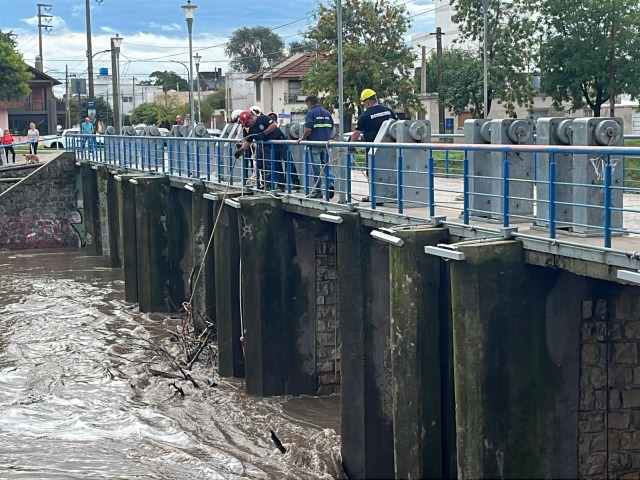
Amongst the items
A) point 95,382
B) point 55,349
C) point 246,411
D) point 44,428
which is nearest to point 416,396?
point 246,411

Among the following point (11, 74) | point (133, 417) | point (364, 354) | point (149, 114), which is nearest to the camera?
point (364, 354)

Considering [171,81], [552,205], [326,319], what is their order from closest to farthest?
[552,205], [326,319], [171,81]

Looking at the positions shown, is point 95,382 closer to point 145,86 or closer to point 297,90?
point 297,90

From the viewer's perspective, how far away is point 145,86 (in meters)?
118

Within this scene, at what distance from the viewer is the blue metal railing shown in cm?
890

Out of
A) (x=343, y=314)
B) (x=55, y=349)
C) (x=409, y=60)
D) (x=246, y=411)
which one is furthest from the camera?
(x=409, y=60)

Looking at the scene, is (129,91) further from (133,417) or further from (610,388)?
(610,388)

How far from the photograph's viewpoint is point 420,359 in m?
9.80

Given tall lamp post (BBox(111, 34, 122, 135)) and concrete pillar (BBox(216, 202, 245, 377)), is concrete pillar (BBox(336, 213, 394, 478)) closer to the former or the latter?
concrete pillar (BBox(216, 202, 245, 377))

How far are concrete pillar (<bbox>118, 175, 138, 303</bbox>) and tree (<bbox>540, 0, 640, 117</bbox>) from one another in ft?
49.5

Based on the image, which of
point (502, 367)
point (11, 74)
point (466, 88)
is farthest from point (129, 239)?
point (11, 74)

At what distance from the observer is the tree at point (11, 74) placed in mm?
66438

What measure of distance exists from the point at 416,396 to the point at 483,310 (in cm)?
142

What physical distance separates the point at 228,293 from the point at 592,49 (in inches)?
802
